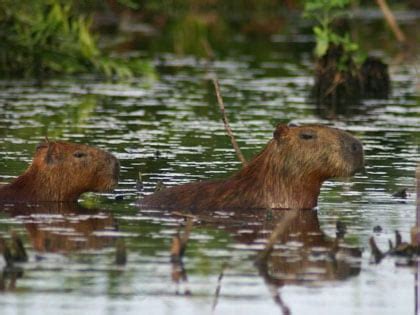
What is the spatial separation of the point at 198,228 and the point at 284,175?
118 cm

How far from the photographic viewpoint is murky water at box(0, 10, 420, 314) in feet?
28.1

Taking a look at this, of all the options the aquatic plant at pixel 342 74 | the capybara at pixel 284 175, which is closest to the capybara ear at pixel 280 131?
the capybara at pixel 284 175

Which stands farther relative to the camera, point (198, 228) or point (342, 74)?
point (342, 74)

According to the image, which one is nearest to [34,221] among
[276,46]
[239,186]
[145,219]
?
[145,219]

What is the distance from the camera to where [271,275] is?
915 centimetres

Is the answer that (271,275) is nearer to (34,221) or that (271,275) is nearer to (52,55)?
(34,221)

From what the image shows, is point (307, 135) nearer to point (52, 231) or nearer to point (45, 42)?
point (52, 231)

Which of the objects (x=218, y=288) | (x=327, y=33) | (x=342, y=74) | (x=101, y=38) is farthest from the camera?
(x=101, y=38)

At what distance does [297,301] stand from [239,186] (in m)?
3.36

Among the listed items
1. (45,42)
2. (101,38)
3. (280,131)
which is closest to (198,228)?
(280,131)

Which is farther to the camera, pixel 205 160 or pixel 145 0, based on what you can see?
pixel 145 0

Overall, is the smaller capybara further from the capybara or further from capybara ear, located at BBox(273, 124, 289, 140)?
capybara ear, located at BBox(273, 124, 289, 140)

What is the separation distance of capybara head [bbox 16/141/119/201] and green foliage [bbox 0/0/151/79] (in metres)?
10.2

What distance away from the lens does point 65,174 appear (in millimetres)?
12320
